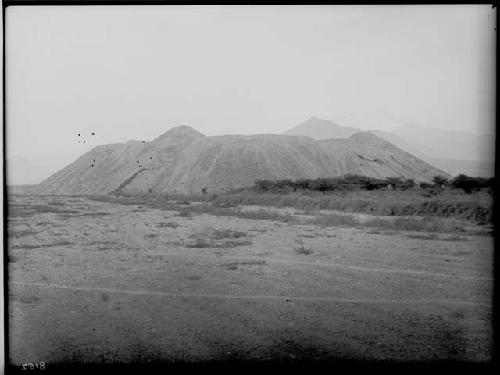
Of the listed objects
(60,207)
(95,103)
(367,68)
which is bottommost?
(60,207)

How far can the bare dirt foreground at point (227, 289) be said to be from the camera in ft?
13.5

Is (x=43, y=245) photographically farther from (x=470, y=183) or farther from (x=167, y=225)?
(x=470, y=183)

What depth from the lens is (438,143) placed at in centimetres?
492

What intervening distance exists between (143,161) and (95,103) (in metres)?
0.98

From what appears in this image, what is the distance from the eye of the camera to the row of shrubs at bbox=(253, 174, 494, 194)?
4.93 metres

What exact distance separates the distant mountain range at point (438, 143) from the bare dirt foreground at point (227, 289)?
2.99 feet

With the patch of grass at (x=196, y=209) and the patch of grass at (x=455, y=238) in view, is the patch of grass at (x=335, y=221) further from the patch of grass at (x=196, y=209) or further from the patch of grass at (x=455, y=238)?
the patch of grass at (x=455, y=238)

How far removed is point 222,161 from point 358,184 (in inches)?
81.9

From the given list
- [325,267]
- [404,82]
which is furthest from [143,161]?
[404,82]

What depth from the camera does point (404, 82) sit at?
202 inches

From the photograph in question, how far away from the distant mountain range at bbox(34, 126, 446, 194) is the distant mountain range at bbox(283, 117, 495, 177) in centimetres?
12

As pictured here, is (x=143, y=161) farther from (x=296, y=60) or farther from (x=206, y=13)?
(x=296, y=60)

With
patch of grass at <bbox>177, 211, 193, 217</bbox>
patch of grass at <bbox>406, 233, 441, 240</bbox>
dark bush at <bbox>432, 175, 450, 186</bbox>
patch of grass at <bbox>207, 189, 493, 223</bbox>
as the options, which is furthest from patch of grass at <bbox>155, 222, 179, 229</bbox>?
dark bush at <bbox>432, 175, 450, 186</bbox>

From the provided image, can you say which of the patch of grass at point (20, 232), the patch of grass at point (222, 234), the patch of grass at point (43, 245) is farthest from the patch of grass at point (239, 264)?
the patch of grass at point (20, 232)
